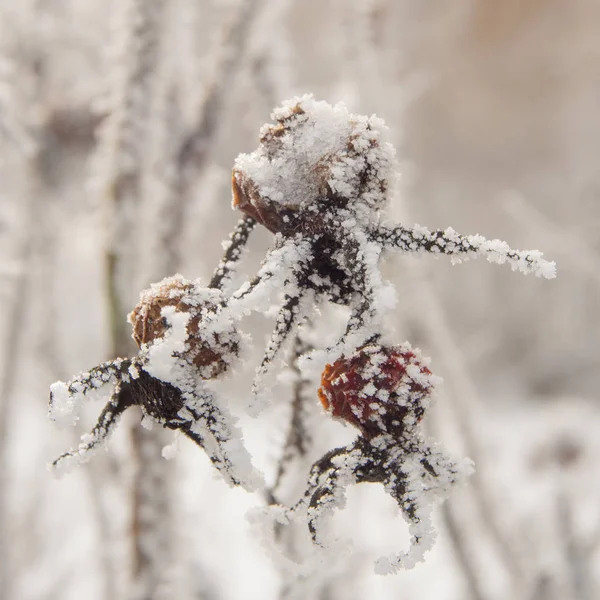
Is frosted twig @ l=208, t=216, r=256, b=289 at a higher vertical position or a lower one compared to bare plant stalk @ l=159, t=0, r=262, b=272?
lower

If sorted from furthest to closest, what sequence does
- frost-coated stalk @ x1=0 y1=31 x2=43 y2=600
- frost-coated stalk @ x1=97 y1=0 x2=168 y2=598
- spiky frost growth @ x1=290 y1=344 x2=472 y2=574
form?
frost-coated stalk @ x1=0 y1=31 x2=43 y2=600, frost-coated stalk @ x1=97 y1=0 x2=168 y2=598, spiky frost growth @ x1=290 y1=344 x2=472 y2=574

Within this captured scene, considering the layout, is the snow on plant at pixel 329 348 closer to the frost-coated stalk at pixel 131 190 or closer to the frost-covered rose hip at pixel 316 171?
the frost-covered rose hip at pixel 316 171

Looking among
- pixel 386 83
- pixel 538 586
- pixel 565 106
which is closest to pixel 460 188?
pixel 565 106

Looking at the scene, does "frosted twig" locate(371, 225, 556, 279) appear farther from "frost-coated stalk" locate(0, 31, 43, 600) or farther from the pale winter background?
"frost-coated stalk" locate(0, 31, 43, 600)

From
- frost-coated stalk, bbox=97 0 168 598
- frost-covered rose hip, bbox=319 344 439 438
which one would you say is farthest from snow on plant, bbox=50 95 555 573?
frost-coated stalk, bbox=97 0 168 598

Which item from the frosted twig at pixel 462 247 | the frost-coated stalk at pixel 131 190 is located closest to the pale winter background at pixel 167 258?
the frost-coated stalk at pixel 131 190

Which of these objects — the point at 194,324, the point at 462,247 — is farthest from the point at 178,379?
the point at 462,247
